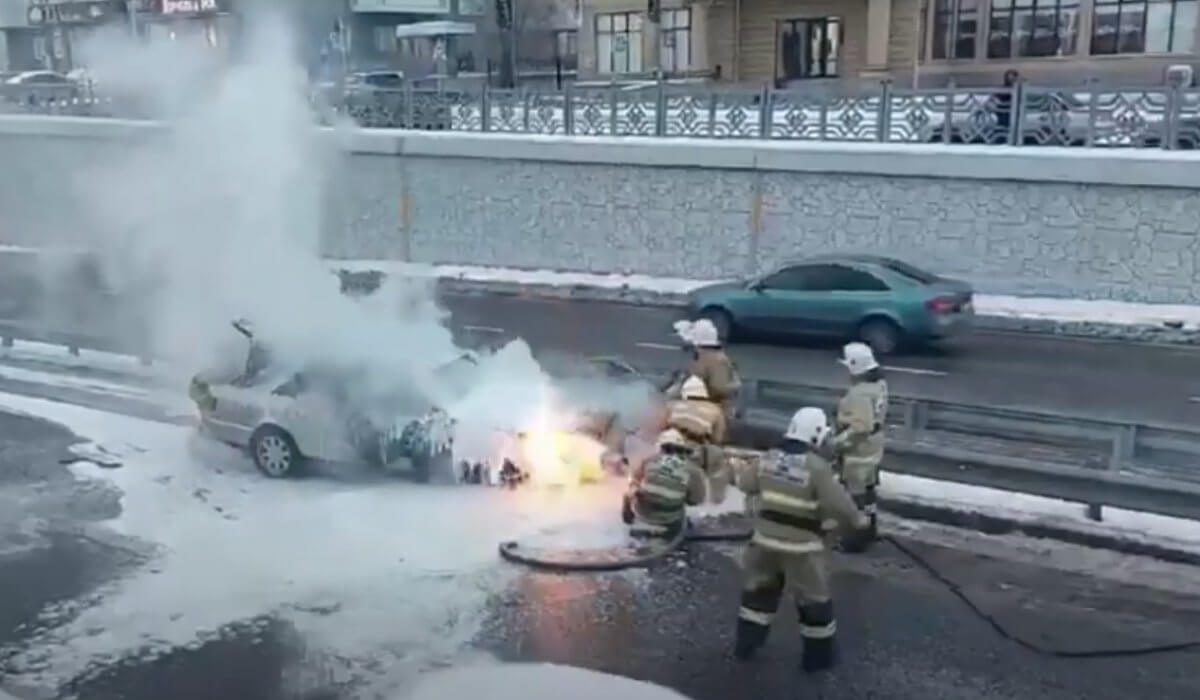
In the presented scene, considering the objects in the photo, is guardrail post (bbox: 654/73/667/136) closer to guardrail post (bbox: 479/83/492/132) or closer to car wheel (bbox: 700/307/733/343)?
guardrail post (bbox: 479/83/492/132)

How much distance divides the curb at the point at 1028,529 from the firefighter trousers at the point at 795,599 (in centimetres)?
297

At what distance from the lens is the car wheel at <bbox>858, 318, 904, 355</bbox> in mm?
17422

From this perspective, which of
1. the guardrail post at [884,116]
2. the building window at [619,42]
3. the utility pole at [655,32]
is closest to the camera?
the guardrail post at [884,116]

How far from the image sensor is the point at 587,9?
121 ft

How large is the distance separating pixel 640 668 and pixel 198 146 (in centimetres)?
1380

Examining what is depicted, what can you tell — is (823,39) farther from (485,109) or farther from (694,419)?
(694,419)

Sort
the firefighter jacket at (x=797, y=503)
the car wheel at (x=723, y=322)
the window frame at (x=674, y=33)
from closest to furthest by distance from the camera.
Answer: the firefighter jacket at (x=797, y=503) < the car wheel at (x=723, y=322) < the window frame at (x=674, y=33)

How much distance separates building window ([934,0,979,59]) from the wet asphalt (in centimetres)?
2378

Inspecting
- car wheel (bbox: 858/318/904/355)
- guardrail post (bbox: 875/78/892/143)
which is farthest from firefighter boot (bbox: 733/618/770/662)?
guardrail post (bbox: 875/78/892/143)

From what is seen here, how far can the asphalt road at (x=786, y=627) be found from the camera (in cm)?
739

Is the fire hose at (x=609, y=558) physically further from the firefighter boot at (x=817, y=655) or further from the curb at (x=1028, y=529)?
the firefighter boot at (x=817, y=655)

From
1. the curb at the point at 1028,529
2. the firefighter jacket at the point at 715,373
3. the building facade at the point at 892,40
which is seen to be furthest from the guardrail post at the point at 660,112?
the curb at the point at 1028,529

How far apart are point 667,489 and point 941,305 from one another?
9.27 metres

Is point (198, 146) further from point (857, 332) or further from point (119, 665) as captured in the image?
point (119, 665)
